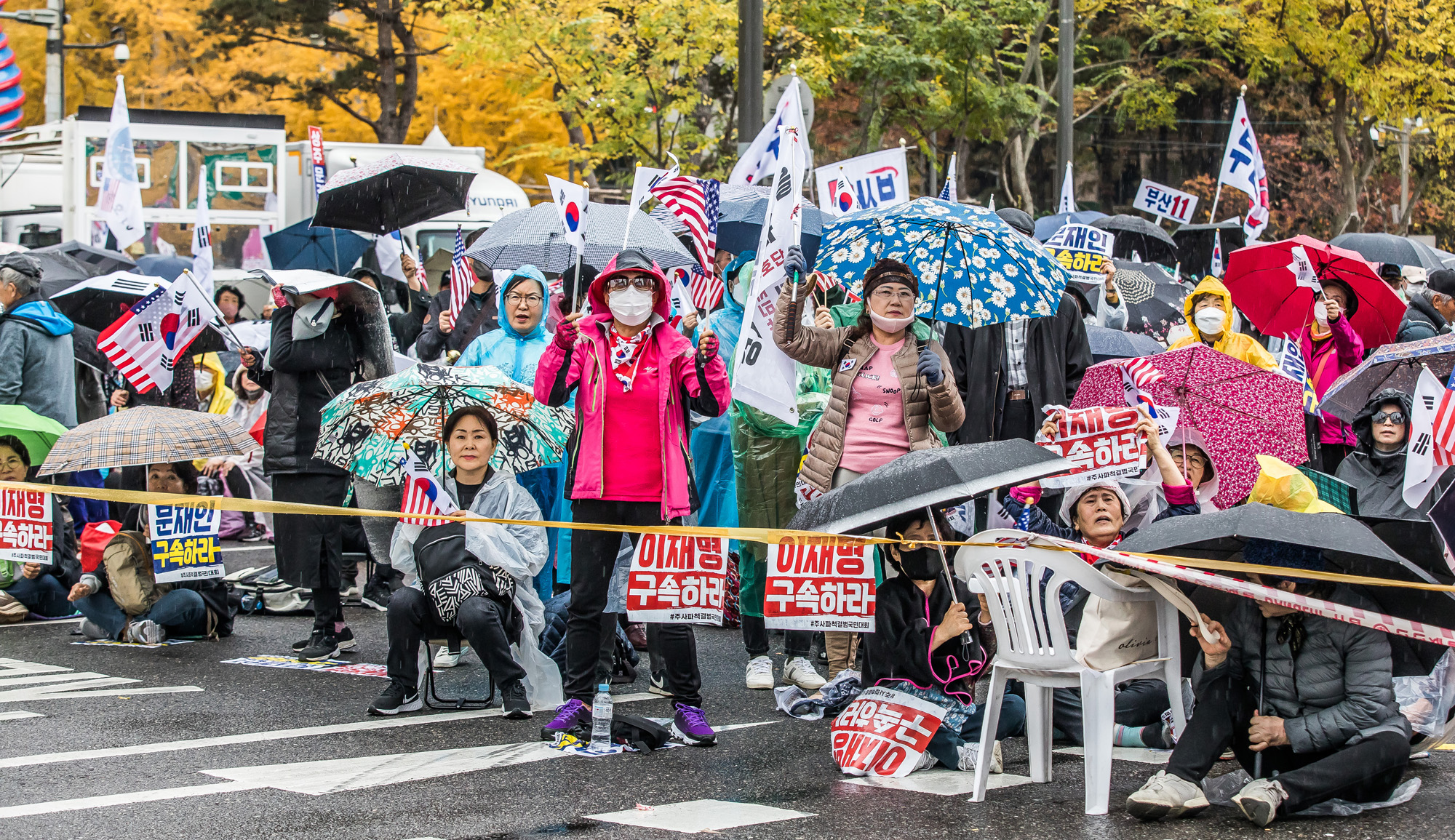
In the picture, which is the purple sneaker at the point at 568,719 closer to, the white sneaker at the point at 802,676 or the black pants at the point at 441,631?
the black pants at the point at 441,631

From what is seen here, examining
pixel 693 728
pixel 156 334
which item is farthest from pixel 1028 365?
pixel 156 334

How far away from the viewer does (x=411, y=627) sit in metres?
7.05

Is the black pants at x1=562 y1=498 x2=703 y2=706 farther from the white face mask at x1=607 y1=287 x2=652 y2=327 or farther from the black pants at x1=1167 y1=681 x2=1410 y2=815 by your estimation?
the black pants at x1=1167 y1=681 x2=1410 y2=815

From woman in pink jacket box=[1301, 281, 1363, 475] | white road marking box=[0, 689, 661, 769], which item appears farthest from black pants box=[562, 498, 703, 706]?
woman in pink jacket box=[1301, 281, 1363, 475]

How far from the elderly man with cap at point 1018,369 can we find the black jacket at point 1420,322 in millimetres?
2515

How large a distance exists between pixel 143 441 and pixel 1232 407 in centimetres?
552

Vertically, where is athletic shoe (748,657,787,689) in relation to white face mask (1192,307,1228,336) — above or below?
below

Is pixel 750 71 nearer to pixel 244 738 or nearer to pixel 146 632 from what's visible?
pixel 146 632

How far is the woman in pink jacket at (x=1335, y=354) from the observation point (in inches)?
362

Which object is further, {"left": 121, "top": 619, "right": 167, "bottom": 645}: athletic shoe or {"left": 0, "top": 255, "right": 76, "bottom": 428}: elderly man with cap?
{"left": 0, "top": 255, "right": 76, "bottom": 428}: elderly man with cap

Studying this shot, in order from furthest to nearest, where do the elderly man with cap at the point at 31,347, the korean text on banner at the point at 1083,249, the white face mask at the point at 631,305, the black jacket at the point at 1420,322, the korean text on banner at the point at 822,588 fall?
the korean text on banner at the point at 1083,249 < the elderly man with cap at the point at 31,347 < the black jacket at the point at 1420,322 < the white face mask at the point at 631,305 < the korean text on banner at the point at 822,588

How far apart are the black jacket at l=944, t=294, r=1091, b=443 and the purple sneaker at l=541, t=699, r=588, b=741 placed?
244 cm

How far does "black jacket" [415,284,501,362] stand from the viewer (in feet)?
33.8

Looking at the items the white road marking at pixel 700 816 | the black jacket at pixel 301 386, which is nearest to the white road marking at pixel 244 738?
the white road marking at pixel 700 816
